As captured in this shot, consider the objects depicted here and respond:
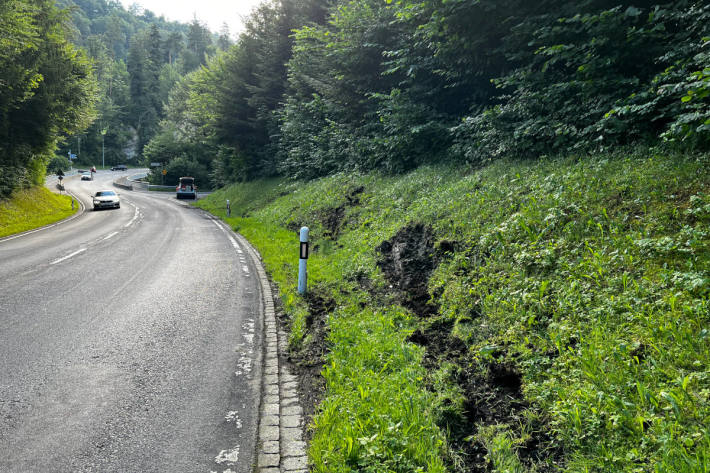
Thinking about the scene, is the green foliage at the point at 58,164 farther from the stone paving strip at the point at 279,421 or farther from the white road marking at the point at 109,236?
the stone paving strip at the point at 279,421

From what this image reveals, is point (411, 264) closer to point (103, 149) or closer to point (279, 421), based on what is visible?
point (279, 421)

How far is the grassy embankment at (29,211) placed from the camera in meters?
17.8

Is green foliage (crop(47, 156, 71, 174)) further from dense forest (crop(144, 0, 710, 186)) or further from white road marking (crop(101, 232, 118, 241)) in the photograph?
white road marking (crop(101, 232, 118, 241))

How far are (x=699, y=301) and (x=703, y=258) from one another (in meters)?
0.68

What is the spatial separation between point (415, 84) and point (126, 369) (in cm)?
1147

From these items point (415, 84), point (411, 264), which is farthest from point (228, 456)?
point (415, 84)

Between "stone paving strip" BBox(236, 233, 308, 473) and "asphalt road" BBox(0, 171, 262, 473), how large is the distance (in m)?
0.12

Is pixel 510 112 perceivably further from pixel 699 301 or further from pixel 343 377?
pixel 343 377

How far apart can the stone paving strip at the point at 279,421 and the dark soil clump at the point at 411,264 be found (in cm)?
202

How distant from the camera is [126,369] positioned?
431cm

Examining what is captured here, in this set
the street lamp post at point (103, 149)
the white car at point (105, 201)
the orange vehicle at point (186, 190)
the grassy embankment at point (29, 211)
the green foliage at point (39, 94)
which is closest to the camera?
the grassy embankment at point (29, 211)

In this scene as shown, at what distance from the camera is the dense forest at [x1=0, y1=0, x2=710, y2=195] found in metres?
6.34

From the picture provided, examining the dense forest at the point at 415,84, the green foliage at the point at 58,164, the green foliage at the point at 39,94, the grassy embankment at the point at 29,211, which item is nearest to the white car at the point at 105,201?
the grassy embankment at the point at 29,211

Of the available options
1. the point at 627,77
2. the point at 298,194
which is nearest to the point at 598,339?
the point at 627,77
